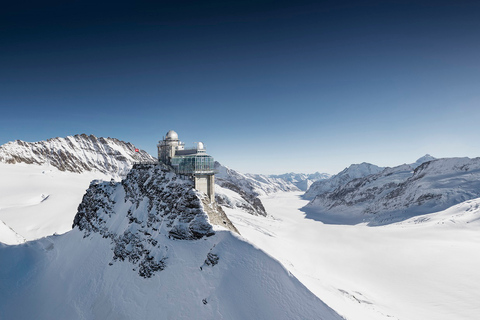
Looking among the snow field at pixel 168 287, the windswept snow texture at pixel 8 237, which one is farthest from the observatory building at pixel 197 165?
the windswept snow texture at pixel 8 237

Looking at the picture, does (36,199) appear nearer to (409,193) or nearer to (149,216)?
(149,216)

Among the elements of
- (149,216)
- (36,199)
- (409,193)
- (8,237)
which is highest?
(36,199)

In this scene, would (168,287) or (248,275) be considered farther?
(168,287)

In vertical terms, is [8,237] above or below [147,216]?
below

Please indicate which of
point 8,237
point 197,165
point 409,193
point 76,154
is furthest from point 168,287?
point 76,154

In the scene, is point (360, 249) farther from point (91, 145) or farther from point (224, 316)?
point (91, 145)

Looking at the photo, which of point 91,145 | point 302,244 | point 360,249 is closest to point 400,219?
point 360,249

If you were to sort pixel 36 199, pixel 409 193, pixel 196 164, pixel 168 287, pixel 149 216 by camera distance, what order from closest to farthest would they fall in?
pixel 168 287 → pixel 196 164 → pixel 149 216 → pixel 36 199 → pixel 409 193
